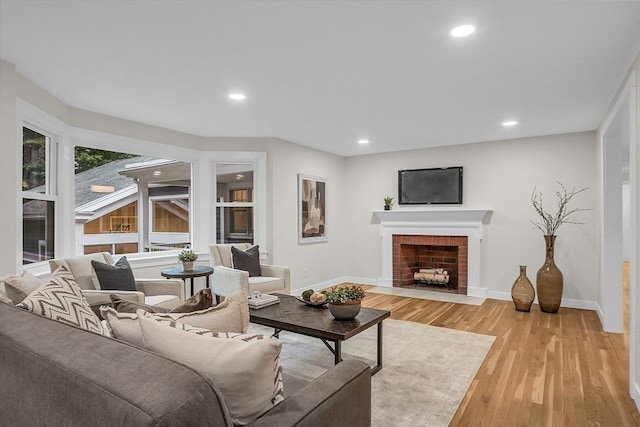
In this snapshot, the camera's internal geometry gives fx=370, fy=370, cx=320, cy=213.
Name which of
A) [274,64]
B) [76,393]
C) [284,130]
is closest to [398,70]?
[274,64]

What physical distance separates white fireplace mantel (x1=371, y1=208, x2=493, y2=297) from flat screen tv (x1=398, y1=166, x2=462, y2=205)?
19cm

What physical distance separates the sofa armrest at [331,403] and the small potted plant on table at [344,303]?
1.29 meters

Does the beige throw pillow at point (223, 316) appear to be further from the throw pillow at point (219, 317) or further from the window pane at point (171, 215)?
the window pane at point (171, 215)

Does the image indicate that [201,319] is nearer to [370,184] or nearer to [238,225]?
[238,225]

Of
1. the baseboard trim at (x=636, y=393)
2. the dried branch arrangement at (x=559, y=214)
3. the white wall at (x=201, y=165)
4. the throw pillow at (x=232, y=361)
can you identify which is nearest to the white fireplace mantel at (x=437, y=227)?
the dried branch arrangement at (x=559, y=214)

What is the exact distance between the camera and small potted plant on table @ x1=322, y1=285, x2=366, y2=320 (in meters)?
2.75

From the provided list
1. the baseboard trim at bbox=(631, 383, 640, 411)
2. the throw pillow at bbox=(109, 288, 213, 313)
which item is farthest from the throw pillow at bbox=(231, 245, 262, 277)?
the baseboard trim at bbox=(631, 383, 640, 411)

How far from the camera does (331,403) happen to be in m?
1.19

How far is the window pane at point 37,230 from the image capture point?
3.38 meters

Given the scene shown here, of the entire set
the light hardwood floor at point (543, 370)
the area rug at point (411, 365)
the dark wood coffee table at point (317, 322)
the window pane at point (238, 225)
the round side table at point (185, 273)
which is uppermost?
the window pane at point (238, 225)

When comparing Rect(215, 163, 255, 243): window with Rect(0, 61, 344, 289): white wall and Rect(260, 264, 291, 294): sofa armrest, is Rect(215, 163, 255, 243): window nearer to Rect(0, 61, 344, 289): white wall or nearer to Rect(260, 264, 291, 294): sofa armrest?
→ Rect(0, 61, 344, 289): white wall

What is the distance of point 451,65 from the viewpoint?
2.86 m

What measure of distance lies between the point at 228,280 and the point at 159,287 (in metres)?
0.79

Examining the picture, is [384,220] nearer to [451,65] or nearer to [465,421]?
[451,65]
